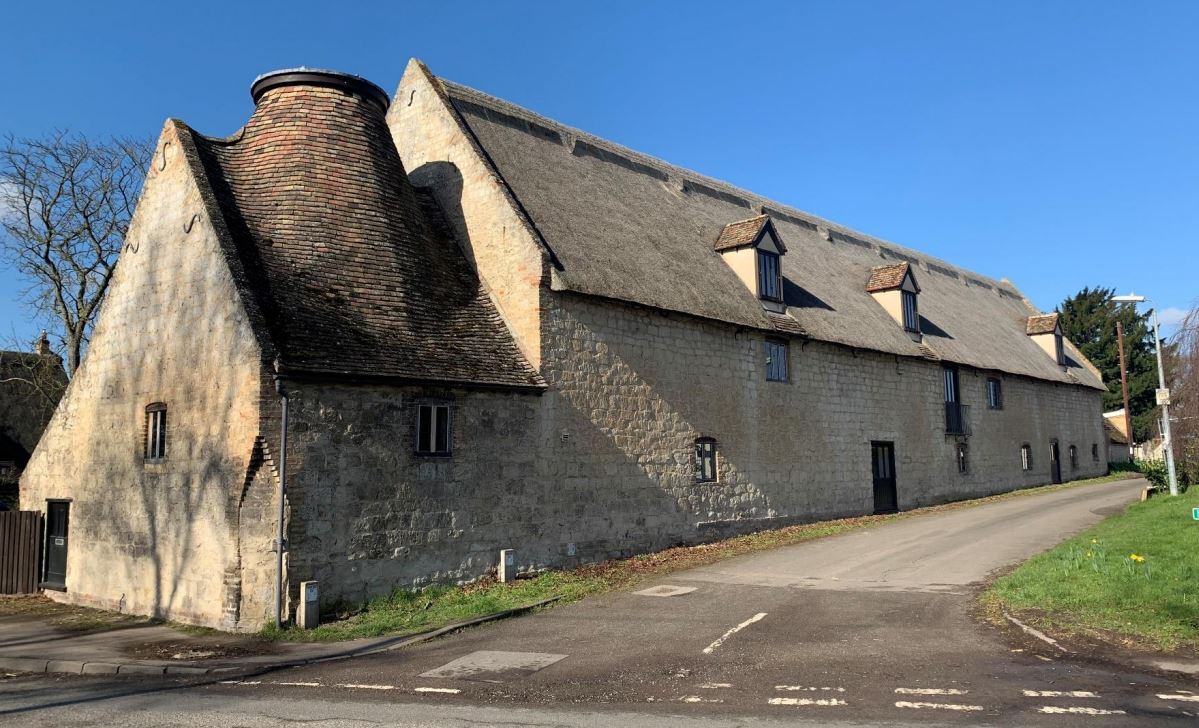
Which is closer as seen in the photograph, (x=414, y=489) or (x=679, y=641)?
(x=679, y=641)

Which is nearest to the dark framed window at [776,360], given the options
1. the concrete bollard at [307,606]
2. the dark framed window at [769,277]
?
the dark framed window at [769,277]

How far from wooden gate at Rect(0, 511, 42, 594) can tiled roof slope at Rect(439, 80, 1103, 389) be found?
38.8ft

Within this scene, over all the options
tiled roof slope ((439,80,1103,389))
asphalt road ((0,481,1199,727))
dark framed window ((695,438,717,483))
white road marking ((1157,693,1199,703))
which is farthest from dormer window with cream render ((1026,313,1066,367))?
white road marking ((1157,693,1199,703))

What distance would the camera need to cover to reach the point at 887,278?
1087 inches

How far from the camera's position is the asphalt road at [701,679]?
7078 mm

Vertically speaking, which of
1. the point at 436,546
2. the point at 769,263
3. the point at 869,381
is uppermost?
the point at 769,263

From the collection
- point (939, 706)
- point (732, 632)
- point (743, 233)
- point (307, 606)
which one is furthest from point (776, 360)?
point (939, 706)

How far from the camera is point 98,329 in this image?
16.2 m

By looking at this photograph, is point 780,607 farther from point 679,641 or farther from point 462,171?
point 462,171

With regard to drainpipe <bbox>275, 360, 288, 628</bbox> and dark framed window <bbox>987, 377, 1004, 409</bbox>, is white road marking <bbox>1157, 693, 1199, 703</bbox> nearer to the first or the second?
drainpipe <bbox>275, 360, 288, 628</bbox>

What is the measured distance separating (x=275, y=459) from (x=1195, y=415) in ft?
75.8

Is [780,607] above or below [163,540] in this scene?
below

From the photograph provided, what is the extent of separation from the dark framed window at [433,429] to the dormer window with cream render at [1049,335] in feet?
110

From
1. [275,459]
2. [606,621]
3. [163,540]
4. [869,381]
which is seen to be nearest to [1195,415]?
[869,381]
